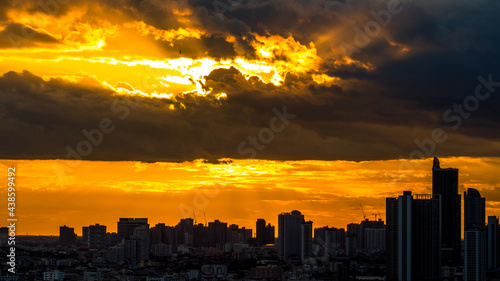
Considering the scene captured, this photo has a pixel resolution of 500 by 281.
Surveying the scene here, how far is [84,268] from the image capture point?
8281 cm

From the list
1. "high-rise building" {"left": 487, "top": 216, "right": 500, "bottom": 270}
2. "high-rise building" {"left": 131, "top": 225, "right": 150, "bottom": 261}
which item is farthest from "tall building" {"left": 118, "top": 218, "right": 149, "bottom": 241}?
"high-rise building" {"left": 487, "top": 216, "right": 500, "bottom": 270}

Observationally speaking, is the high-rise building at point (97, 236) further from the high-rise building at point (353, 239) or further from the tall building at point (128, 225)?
the high-rise building at point (353, 239)

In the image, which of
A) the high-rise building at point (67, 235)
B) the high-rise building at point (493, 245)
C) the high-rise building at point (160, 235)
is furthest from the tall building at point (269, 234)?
the high-rise building at point (493, 245)

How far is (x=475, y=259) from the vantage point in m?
69.9

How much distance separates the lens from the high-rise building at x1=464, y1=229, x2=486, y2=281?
227 ft

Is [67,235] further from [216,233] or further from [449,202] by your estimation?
[449,202]

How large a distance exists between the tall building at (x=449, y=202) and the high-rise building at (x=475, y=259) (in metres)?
14.6

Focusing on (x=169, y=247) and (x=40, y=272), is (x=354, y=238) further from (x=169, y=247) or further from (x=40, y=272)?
(x=40, y=272)

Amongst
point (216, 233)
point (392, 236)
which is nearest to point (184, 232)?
point (216, 233)

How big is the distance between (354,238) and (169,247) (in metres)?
23.5

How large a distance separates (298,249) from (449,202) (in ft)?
66.8

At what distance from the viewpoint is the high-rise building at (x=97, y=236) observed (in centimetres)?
11756

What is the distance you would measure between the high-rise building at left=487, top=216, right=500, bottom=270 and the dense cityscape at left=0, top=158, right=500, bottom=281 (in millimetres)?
101

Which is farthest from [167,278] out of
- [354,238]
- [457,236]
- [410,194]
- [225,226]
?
[225,226]
